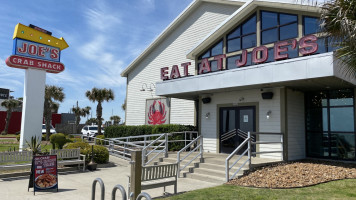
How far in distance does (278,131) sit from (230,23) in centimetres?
626

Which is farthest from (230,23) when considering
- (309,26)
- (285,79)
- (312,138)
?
(312,138)

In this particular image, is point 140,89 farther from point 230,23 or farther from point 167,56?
point 230,23

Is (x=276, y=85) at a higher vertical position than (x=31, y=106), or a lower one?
higher

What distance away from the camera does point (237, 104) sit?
44.3ft

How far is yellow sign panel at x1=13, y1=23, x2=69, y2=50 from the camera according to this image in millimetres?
15384

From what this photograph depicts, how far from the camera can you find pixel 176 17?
20844mm

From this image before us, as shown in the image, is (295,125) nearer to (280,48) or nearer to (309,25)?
(280,48)

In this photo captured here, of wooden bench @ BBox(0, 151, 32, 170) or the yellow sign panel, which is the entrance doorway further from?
the yellow sign panel

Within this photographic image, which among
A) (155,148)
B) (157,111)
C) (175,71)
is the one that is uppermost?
(175,71)

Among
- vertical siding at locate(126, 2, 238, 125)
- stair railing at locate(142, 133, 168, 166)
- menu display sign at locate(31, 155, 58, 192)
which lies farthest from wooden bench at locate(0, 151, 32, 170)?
vertical siding at locate(126, 2, 238, 125)

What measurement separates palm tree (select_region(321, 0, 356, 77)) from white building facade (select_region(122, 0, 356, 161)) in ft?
3.85

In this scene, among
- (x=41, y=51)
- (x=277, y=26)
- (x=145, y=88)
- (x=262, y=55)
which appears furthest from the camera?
(x=145, y=88)

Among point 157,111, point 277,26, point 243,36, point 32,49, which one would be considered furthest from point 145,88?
point 277,26

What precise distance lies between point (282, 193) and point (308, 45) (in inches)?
239
